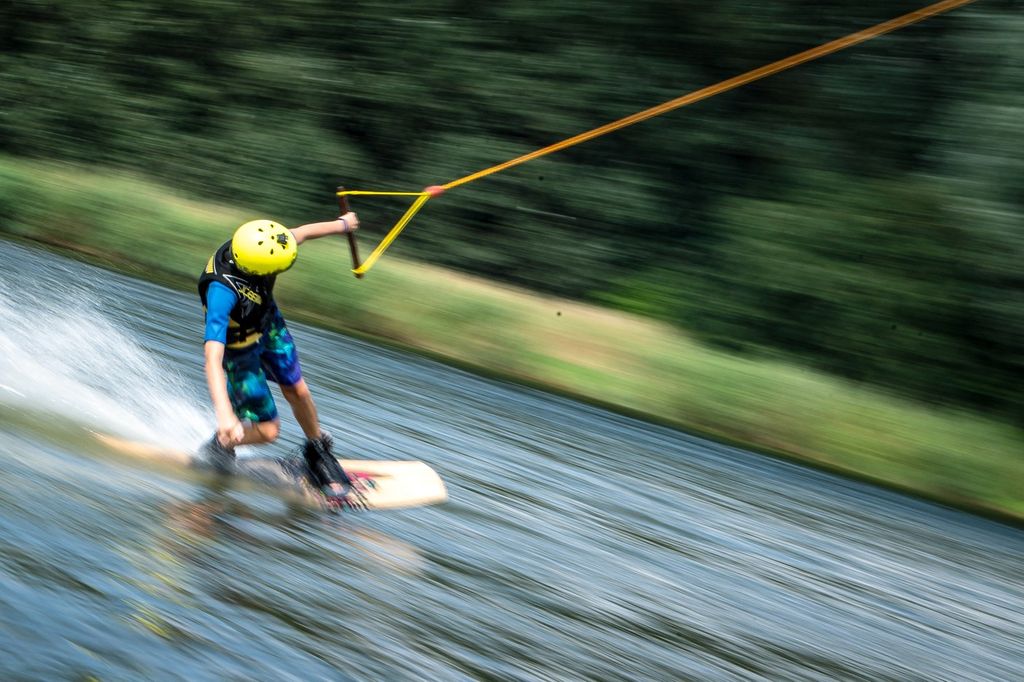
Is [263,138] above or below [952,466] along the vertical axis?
above

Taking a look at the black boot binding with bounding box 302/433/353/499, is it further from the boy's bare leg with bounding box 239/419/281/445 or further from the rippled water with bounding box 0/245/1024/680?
the boy's bare leg with bounding box 239/419/281/445

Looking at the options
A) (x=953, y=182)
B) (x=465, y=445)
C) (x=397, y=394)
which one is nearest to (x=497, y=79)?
(x=953, y=182)

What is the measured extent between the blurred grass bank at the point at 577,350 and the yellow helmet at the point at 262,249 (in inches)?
230

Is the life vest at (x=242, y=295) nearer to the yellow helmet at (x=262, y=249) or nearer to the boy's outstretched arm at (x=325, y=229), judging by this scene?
the yellow helmet at (x=262, y=249)

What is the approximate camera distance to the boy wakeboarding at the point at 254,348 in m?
5.77

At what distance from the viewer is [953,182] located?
1162 cm

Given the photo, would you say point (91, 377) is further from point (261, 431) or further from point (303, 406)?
point (303, 406)

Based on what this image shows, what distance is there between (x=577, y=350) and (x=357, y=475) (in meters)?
6.20

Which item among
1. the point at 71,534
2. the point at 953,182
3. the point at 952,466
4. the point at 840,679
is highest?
the point at 953,182

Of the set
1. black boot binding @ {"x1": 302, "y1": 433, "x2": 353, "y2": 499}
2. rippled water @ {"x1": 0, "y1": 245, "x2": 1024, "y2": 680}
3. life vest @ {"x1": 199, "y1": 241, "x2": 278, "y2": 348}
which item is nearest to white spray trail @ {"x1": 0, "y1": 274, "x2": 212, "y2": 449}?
rippled water @ {"x1": 0, "y1": 245, "x2": 1024, "y2": 680}

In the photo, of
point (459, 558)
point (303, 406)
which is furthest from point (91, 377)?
point (459, 558)

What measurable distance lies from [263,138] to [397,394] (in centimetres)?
988

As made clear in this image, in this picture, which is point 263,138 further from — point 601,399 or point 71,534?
point 71,534

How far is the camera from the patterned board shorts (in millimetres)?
6215
